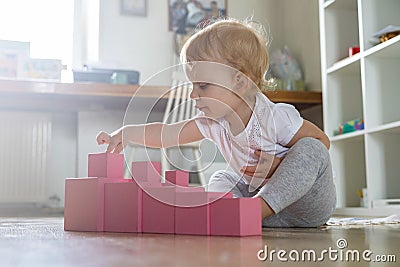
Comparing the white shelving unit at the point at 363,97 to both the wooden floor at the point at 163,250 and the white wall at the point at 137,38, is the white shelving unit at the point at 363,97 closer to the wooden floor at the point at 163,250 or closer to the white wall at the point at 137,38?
the white wall at the point at 137,38

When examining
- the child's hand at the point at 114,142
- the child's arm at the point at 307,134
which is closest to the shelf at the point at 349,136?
the child's arm at the point at 307,134

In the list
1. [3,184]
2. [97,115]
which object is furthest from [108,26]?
[3,184]

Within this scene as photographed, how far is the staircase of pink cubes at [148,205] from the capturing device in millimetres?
876

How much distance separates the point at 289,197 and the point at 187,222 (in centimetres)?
25

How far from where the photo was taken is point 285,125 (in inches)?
47.5

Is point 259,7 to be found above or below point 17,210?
above

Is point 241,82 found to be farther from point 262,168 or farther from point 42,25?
point 42,25

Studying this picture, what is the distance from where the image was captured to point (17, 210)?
3.16 metres

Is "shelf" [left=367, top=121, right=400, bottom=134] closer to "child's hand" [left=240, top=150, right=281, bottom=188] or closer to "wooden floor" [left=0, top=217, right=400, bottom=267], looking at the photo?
"child's hand" [left=240, top=150, right=281, bottom=188]

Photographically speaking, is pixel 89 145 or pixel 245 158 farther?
pixel 89 145

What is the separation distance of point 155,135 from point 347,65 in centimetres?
162

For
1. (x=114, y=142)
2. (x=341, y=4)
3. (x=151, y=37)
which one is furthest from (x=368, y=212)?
(x=151, y=37)

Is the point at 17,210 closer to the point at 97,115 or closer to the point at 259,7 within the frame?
the point at 97,115

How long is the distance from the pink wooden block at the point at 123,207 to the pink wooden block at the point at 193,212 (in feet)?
0.24
